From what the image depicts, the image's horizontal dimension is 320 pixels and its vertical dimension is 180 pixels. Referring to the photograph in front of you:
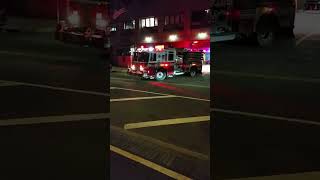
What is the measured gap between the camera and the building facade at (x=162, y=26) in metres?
1.83

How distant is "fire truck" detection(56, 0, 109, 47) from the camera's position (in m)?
1.83

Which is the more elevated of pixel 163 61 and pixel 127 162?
pixel 163 61

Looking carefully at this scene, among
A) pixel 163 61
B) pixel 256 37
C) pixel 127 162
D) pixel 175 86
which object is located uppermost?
pixel 256 37

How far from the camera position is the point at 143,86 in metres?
1.93

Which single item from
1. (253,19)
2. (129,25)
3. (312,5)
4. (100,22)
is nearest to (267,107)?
(312,5)

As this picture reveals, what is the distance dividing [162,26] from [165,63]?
18cm

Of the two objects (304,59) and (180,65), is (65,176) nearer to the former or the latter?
(180,65)

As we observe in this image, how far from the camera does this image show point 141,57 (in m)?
1.91

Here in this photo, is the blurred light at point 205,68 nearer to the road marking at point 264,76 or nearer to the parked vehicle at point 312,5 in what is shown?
the road marking at point 264,76

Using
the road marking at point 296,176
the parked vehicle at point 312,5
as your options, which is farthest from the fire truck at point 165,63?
the parked vehicle at point 312,5

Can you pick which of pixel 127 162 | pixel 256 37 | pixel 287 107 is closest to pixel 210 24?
pixel 256 37

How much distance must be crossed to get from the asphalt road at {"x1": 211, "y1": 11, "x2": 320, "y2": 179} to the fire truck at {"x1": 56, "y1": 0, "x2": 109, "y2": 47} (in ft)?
1.87

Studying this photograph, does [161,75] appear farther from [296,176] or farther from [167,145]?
[296,176]

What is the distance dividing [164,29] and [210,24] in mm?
225
